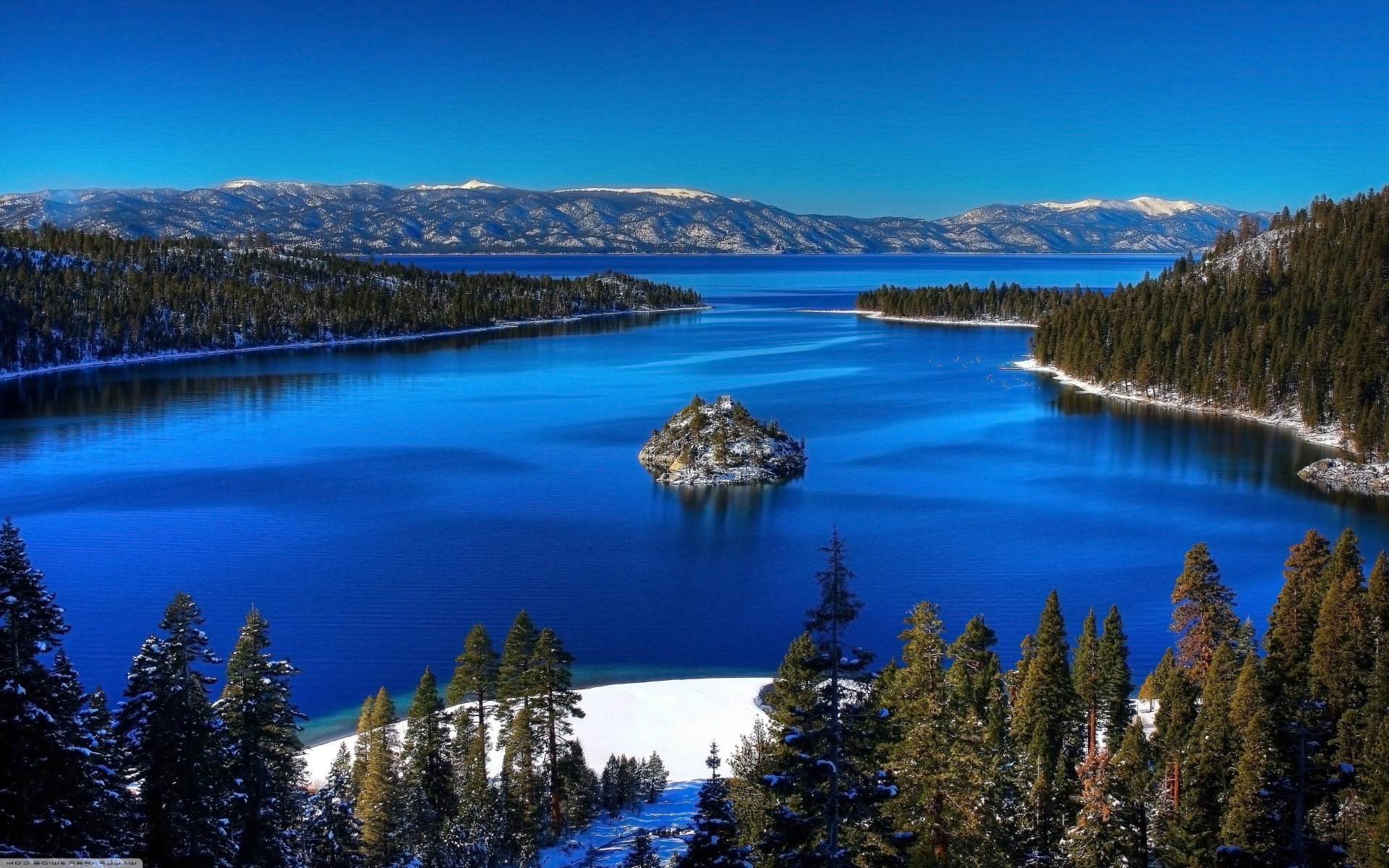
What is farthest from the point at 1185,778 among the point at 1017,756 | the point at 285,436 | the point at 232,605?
the point at 285,436

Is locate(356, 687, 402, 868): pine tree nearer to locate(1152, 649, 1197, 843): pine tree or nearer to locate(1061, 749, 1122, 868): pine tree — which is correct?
locate(1061, 749, 1122, 868): pine tree

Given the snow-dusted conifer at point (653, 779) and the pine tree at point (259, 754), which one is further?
the snow-dusted conifer at point (653, 779)

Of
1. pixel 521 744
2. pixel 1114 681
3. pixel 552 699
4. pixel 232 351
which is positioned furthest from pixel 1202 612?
pixel 232 351

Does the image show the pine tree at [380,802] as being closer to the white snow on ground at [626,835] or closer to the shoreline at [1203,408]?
the white snow on ground at [626,835]

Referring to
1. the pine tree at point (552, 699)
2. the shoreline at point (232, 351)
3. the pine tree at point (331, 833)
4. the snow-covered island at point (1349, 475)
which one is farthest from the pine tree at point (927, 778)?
the shoreline at point (232, 351)

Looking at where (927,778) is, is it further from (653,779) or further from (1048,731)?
(653,779)

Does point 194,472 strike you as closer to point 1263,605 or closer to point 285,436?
point 285,436

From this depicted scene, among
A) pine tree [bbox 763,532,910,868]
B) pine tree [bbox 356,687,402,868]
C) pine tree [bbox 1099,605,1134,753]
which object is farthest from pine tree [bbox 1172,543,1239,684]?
pine tree [bbox 356,687,402,868]
